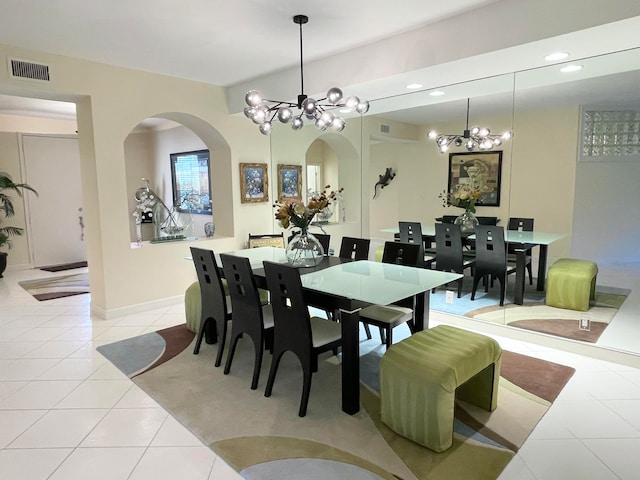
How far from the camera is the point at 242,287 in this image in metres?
2.97

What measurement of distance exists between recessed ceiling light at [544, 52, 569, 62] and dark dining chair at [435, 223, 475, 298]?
1844 millimetres

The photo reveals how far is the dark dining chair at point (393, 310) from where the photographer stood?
301cm

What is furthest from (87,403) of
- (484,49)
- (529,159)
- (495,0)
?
(529,159)

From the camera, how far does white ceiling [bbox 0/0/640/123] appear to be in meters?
2.87

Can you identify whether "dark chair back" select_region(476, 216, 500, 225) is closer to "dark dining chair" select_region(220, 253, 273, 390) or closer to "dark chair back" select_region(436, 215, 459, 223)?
"dark chair back" select_region(436, 215, 459, 223)

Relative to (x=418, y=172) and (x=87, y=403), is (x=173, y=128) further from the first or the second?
(x=87, y=403)

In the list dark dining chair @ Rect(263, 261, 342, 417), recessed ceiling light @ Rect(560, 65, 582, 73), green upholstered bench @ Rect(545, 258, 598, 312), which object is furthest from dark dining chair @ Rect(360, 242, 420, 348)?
recessed ceiling light @ Rect(560, 65, 582, 73)

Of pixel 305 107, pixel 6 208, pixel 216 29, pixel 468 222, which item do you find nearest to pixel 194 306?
pixel 305 107

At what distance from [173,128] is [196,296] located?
548 centimetres

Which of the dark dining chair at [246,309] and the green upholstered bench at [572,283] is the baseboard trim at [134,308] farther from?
the green upholstered bench at [572,283]

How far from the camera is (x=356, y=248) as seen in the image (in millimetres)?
3928

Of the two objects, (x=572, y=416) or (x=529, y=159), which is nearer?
(x=572, y=416)

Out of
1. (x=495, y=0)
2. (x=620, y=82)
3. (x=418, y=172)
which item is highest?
(x=495, y=0)

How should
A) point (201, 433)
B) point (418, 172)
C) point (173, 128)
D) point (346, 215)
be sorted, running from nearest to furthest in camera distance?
point (201, 433)
point (418, 172)
point (346, 215)
point (173, 128)
